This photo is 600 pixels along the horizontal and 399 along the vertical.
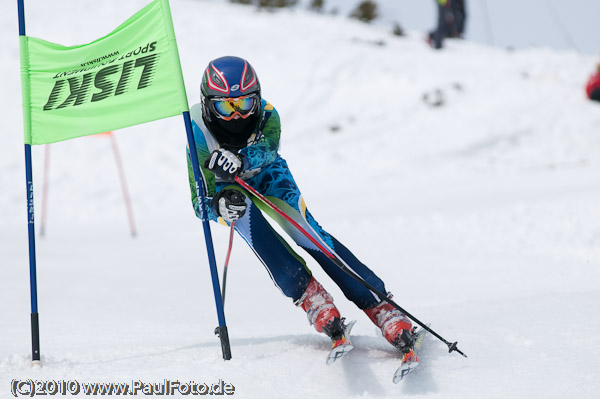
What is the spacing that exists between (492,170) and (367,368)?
873 cm

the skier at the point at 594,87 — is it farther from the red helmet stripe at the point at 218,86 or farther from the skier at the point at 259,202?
the red helmet stripe at the point at 218,86

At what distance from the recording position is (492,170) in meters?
11.4

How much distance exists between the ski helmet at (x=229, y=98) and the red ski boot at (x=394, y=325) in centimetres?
133

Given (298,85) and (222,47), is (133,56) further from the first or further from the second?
(222,47)

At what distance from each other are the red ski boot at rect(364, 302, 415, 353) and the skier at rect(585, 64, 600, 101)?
10858 millimetres

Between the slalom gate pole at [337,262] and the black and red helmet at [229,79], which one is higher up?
the black and red helmet at [229,79]

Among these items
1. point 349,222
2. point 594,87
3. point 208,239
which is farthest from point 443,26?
point 208,239

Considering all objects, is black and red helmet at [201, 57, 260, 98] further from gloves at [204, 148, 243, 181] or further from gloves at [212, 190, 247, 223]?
gloves at [212, 190, 247, 223]

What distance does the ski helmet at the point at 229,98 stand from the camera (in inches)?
139

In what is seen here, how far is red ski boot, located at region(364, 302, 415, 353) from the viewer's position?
3330 millimetres

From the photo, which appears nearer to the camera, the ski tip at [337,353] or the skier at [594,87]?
the ski tip at [337,353]

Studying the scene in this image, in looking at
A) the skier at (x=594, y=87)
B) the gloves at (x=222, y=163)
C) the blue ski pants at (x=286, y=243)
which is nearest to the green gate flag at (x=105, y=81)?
the gloves at (x=222, y=163)

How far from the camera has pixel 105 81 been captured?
359cm

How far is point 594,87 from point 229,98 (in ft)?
36.8
